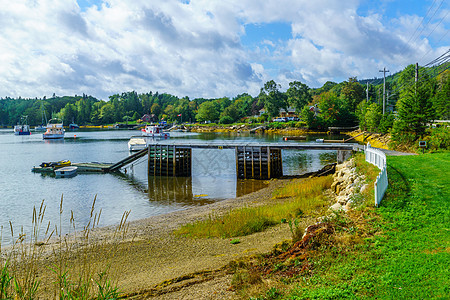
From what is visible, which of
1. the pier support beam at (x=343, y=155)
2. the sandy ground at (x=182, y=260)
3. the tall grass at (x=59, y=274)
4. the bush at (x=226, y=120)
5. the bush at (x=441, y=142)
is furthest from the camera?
the bush at (x=226, y=120)

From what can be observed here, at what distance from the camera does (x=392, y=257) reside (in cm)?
802

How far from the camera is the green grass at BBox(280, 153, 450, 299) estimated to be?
6648 mm

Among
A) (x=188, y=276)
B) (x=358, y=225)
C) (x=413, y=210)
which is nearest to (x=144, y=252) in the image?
(x=188, y=276)

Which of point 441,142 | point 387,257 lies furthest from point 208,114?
A: point 387,257

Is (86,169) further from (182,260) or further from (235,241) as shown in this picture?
(182,260)

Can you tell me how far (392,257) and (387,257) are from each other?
0.11m

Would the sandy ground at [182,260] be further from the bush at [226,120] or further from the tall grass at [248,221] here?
the bush at [226,120]

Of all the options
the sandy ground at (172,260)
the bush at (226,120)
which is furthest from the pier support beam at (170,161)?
the bush at (226,120)

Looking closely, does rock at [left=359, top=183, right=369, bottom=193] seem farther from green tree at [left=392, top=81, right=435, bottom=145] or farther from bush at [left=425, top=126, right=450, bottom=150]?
green tree at [left=392, top=81, right=435, bottom=145]

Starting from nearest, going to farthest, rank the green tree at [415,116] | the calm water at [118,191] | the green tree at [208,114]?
the calm water at [118,191] < the green tree at [415,116] < the green tree at [208,114]

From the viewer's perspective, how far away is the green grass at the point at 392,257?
6.65 meters

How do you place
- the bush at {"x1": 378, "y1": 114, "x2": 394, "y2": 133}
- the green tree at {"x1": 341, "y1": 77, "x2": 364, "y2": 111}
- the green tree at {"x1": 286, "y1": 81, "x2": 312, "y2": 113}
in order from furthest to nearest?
the green tree at {"x1": 286, "y1": 81, "x2": 312, "y2": 113}
the green tree at {"x1": 341, "y1": 77, "x2": 364, "y2": 111}
the bush at {"x1": 378, "y1": 114, "x2": 394, "y2": 133}

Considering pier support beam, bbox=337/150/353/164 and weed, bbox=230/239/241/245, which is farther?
pier support beam, bbox=337/150/353/164

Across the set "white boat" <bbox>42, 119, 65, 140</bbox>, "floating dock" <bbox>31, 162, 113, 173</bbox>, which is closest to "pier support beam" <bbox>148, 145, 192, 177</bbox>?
"floating dock" <bbox>31, 162, 113, 173</bbox>
